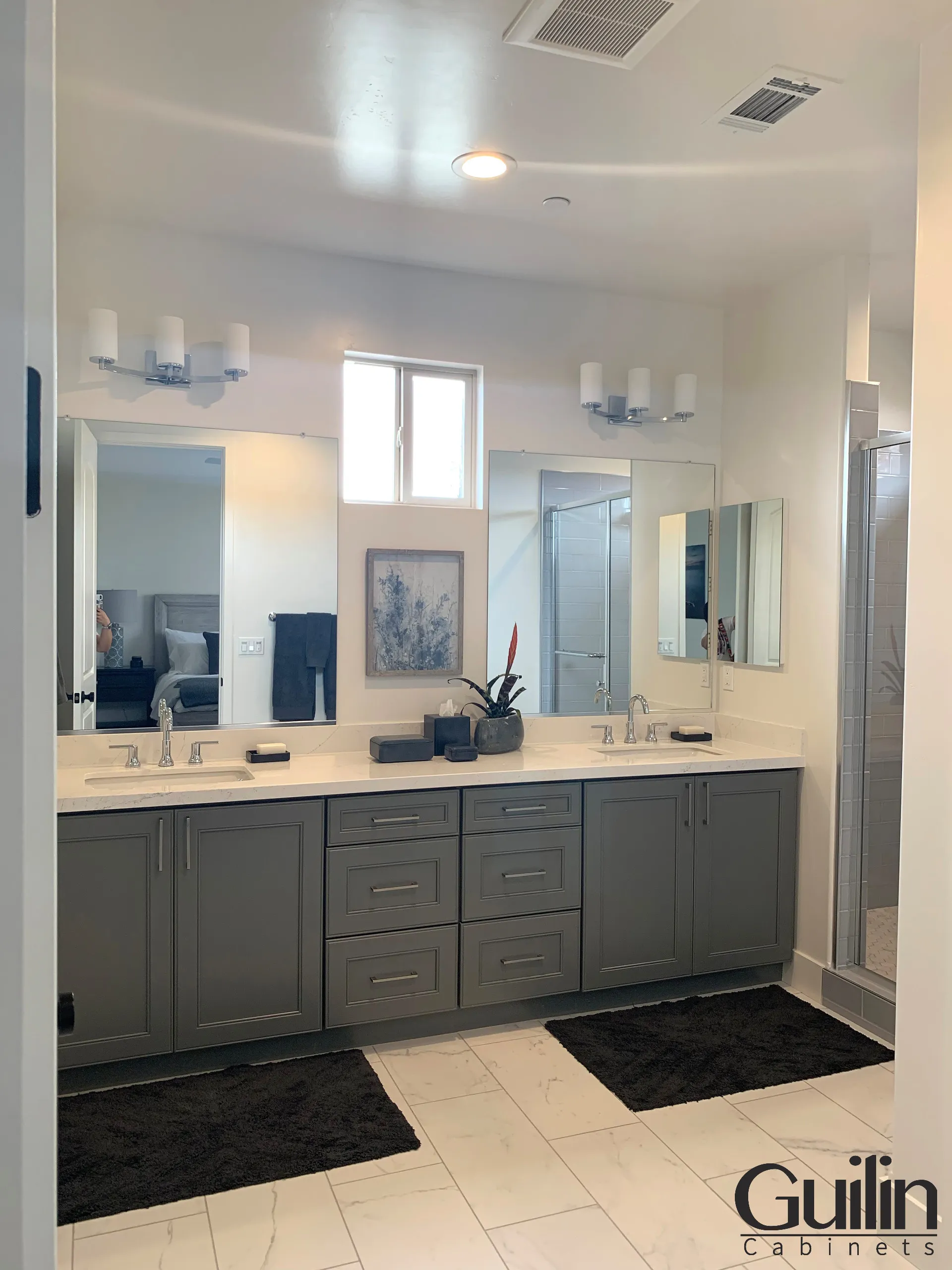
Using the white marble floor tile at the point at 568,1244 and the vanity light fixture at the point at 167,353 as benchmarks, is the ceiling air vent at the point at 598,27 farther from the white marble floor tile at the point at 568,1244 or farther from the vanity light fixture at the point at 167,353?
the white marble floor tile at the point at 568,1244

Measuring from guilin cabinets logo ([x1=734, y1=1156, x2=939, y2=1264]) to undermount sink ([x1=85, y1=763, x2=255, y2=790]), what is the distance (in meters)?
1.79

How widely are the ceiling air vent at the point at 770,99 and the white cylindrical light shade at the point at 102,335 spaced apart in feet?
6.28

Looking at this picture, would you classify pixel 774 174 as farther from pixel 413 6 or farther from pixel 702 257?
pixel 413 6

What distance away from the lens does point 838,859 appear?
3.35 m

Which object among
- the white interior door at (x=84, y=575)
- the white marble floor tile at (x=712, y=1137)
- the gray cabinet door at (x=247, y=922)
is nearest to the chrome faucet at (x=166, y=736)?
the white interior door at (x=84, y=575)

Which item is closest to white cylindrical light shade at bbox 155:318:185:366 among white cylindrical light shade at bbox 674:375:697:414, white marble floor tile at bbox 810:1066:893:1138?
white cylindrical light shade at bbox 674:375:697:414

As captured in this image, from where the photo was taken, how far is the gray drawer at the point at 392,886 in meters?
2.92

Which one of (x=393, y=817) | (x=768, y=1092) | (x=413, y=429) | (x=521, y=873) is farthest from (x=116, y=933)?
(x=413, y=429)

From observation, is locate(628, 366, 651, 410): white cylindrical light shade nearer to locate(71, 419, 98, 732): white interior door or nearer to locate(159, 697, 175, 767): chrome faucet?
locate(71, 419, 98, 732): white interior door

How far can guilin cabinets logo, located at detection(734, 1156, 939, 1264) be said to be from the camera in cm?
207

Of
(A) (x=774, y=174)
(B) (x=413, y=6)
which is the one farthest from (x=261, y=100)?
(A) (x=774, y=174)

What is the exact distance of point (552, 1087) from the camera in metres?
2.77

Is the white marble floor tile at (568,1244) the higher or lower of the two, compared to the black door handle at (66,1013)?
lower

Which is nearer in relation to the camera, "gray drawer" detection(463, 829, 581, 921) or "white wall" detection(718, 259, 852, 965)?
"gray drawer" detection(463, 829, 581, 921)
